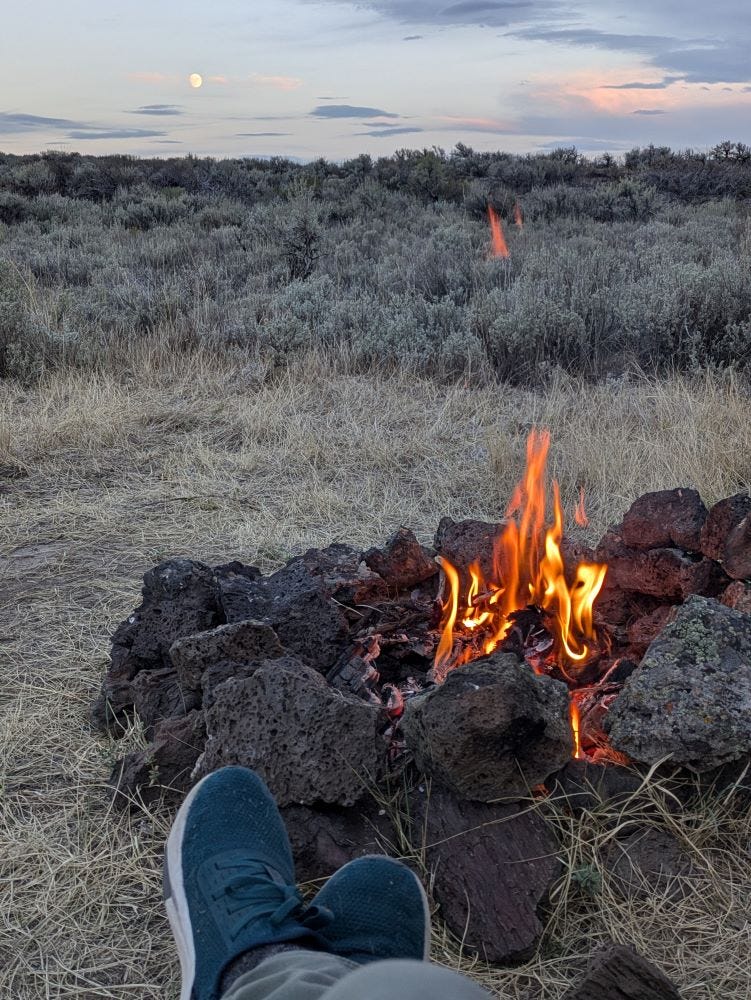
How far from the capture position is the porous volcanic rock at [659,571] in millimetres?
3080

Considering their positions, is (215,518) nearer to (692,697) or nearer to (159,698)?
(159,698)

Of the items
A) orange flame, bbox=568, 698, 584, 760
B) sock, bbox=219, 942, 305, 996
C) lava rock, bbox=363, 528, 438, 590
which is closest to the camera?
sock, bbox=219, 942, 305, 996

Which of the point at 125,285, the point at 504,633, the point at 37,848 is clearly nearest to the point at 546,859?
the point at 504,633

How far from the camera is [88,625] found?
3.80 meters

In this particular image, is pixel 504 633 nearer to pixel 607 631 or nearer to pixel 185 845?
pixel 607 631

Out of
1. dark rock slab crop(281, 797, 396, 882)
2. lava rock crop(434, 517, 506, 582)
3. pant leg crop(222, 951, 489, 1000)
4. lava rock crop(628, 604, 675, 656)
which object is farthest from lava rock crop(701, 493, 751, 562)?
pant leg crop(222, 951, 489, 1000)

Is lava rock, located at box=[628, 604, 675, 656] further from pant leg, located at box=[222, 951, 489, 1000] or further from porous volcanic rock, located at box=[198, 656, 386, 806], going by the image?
pant leg, located at box=[222, 951, 489, 1000]

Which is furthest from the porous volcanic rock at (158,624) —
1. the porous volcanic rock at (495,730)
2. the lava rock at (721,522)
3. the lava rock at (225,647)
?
the lava rock at (721,522)

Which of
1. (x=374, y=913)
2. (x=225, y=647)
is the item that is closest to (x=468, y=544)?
(x=225, y=647)

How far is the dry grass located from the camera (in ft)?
7.47

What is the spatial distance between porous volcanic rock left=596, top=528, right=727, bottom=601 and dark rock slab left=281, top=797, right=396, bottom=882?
124cm

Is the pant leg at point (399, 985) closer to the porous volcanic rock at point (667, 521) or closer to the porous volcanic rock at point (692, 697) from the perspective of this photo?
the porous volcanic rock at point (692, 697)

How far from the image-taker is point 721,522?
3.00m

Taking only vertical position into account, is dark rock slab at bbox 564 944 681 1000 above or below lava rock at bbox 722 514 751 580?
below
